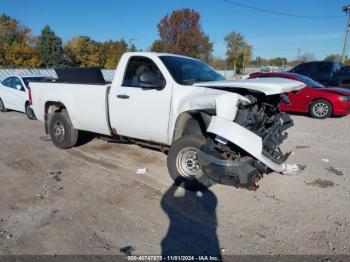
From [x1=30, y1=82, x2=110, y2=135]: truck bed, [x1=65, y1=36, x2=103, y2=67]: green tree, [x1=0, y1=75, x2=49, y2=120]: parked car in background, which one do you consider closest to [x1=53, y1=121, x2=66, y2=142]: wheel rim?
[x1=30, y1=82, x2=110, y2=135]: truck bed

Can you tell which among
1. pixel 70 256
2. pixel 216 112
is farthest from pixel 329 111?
pixel 70 256

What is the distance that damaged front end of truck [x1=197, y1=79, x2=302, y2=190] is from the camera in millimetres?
3555

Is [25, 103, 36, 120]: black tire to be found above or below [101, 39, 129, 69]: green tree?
below

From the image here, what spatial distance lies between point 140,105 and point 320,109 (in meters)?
7.69

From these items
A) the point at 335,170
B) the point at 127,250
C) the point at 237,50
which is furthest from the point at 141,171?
the point at 237,50

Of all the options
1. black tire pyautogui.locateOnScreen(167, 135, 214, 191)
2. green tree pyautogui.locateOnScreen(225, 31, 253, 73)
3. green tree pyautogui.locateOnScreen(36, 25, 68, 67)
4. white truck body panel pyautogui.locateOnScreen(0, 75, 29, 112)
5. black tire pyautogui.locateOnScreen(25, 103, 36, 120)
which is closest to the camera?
black tire pyautogui.locateOnScreen(167, 135, 214, 191)

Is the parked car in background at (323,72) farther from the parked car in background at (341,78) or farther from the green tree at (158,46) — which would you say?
the green tree at (158,46)

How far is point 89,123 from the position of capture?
5.70 meters

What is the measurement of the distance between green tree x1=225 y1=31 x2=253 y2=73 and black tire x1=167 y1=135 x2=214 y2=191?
58.4 meters

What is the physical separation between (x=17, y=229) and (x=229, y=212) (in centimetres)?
257

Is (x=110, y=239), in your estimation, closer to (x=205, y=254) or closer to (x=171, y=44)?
(x=205, y=254)

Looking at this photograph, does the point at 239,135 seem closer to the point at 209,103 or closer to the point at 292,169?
the point at 209,103

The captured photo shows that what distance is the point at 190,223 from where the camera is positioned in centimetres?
345

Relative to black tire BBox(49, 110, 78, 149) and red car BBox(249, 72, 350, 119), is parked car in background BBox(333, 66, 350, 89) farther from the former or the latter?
black tire BBox(49, 110, 78, 149)
